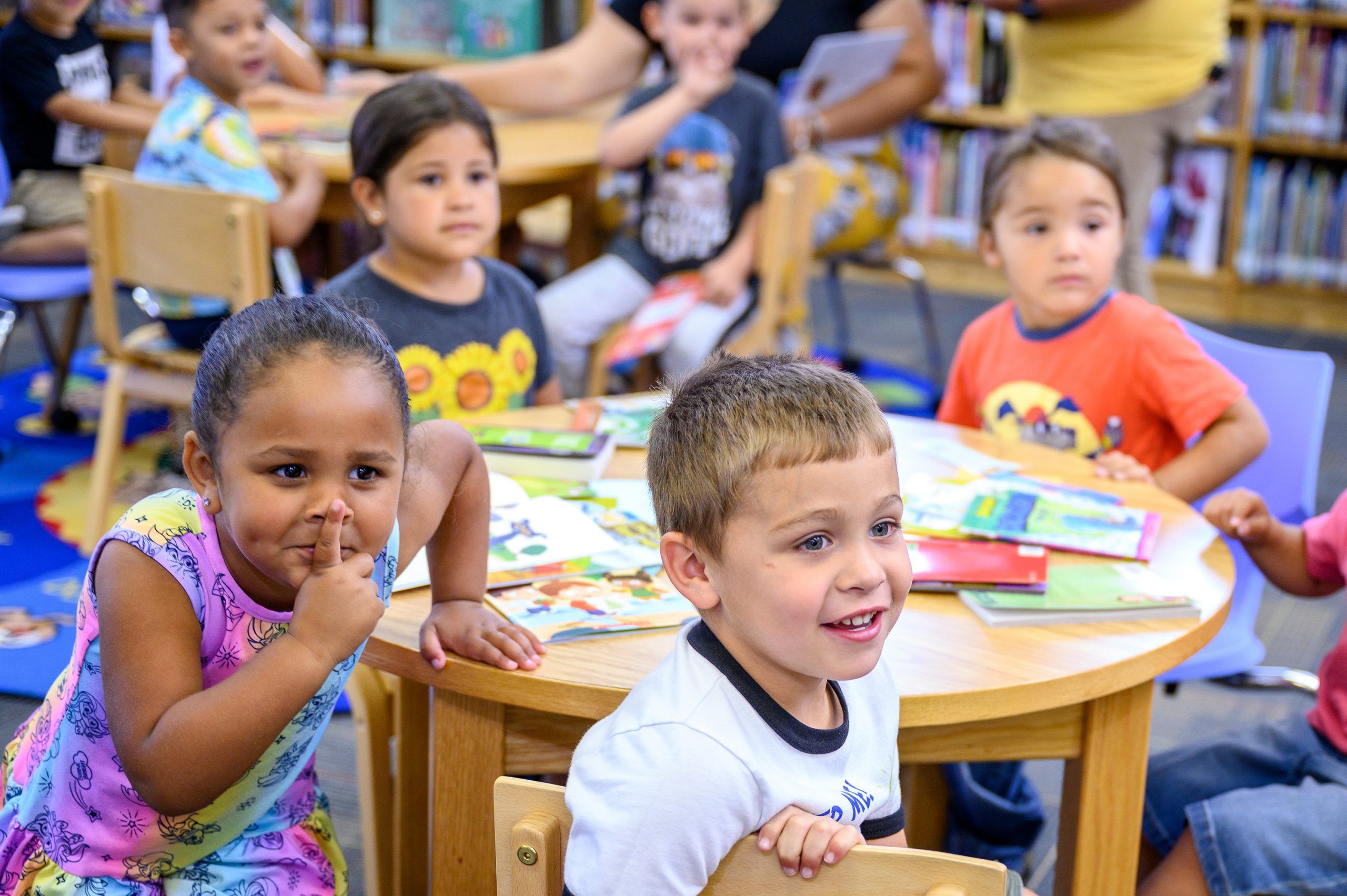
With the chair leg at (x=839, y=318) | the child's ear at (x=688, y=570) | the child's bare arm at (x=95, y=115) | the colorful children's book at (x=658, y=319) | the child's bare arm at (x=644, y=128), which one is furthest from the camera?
the chair leg at (x=839, y=318)

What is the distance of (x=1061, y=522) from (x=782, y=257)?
1.49m

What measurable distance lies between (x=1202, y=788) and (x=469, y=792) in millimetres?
830

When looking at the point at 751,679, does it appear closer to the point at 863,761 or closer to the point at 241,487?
the point at 863,761

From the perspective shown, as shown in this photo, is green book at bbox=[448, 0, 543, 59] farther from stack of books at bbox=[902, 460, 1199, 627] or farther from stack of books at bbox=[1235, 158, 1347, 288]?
stack of books at bbox=[902, 460, 1199, 627]

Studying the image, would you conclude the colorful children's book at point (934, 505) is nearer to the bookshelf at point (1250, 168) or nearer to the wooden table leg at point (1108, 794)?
the wooden table leg at point (1108, 794)

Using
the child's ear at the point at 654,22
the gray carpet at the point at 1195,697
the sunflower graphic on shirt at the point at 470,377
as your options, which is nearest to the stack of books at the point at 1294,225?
the gray carpet at the point at 1195,697

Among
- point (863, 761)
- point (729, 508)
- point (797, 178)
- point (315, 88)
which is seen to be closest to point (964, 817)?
point (863, 761)

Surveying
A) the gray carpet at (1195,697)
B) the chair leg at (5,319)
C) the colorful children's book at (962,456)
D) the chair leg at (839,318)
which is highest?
the colorful children's book at (962,456)

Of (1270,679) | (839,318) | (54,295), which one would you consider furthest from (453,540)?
(839,318)

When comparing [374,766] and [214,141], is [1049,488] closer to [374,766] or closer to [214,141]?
[374,766]

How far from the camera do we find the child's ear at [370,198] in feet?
6.21

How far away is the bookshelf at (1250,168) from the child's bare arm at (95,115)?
307cm

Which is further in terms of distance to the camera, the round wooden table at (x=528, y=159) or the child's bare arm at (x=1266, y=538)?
the round wooden table at (x=528, y=159)

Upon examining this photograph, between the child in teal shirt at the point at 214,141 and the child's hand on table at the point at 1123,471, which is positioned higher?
the child in teal shirt at the point at 214,141
